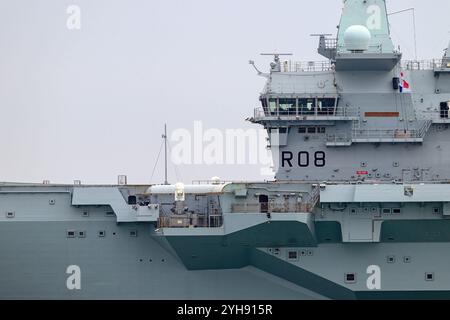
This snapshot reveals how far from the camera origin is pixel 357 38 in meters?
49.1

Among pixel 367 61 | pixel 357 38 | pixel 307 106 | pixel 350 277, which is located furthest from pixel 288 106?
pixel 350 277

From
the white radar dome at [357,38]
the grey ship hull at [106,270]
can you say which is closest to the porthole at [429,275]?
the grey ship hull at [106,270]

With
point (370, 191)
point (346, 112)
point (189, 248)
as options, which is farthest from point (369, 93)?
point (189, 248)

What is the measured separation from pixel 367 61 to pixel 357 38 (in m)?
0.85

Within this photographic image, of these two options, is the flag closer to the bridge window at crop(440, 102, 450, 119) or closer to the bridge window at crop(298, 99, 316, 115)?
the bridge window at crop(440, 102, 450, 119)

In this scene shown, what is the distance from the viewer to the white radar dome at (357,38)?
49.0 metres

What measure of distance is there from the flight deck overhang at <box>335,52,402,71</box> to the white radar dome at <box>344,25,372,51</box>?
0.27 meters

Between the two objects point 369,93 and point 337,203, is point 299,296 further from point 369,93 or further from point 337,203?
point 369,93

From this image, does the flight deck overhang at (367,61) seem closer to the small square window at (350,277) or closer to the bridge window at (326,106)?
the bridge window at (326,106)

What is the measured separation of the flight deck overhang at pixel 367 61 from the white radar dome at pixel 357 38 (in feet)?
0.88

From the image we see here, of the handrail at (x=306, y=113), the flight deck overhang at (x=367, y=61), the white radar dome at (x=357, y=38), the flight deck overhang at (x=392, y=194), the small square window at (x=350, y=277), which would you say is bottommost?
the small square window at (x=350, y=277)

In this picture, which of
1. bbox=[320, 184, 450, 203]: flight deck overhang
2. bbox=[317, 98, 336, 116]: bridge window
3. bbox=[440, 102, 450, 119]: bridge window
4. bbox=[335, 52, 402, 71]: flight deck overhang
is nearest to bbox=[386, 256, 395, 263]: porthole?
bbox=[320, 184, 450, 203]: flight deck overhang

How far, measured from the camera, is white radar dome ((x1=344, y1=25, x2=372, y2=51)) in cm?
4903
